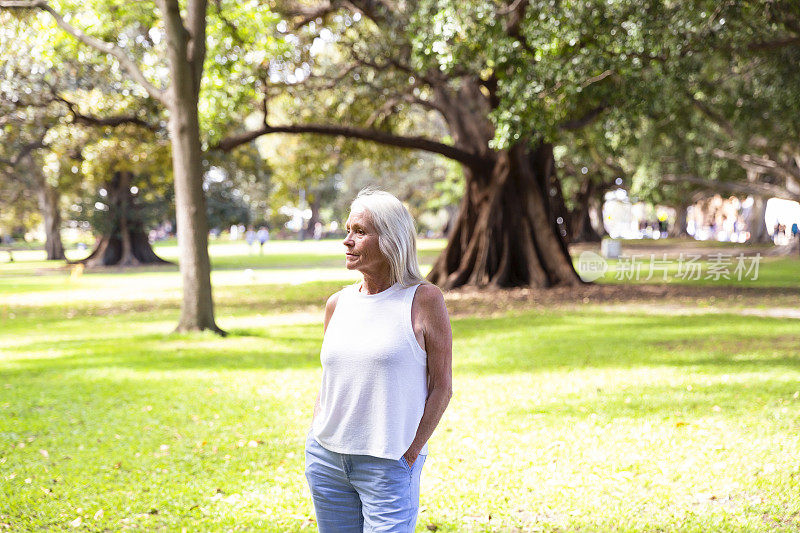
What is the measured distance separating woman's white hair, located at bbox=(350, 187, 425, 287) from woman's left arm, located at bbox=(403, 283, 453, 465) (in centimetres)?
7

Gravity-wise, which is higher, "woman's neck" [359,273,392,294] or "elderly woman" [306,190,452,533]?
"woman's neck" [359,273,392,294]

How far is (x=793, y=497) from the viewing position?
16.8 feet

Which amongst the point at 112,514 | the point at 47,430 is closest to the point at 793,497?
the point at 112,514

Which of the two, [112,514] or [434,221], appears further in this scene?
[434,221]

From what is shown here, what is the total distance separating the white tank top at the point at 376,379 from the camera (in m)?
2.76

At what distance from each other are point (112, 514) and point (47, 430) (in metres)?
2.65

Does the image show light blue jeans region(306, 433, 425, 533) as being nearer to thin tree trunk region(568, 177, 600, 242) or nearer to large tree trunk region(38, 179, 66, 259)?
large tree trunk region(38, 179, 66, 259)

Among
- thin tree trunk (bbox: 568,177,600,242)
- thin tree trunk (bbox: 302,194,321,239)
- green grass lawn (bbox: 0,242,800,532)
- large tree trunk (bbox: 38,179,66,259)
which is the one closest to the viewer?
green grass lawn (bbox: 0,242,800,532)

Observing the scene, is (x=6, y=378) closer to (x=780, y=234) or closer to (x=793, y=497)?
(x=793, y=497)

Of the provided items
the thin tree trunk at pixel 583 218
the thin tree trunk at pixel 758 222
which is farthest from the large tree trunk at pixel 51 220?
the thin tree trunk at pixel 758 222

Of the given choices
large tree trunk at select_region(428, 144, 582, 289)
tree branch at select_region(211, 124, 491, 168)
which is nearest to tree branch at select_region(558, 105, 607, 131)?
large tree trunk at select_region(428, 144, 582, 289)

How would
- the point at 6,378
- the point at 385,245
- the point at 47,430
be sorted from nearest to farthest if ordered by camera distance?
the point at 385,245 < the point at 47,430 < the point at 6,378

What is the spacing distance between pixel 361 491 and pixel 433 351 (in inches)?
21.6

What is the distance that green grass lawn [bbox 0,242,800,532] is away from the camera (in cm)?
509
